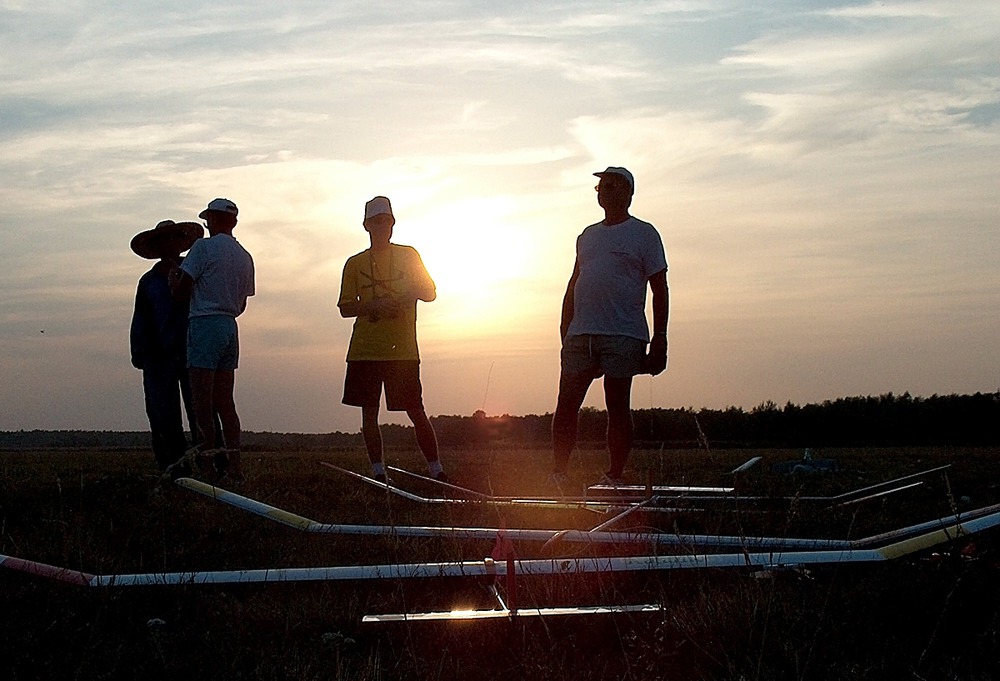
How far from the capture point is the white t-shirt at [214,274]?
7348 mm

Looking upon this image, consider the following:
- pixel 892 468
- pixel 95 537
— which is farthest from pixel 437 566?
pixel 892 468

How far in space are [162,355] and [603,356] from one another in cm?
326

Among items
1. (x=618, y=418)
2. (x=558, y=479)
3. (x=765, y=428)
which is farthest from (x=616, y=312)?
(x=765, y=428)

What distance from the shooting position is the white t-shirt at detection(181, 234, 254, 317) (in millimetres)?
7348

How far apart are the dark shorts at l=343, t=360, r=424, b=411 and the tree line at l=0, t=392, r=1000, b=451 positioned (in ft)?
34.6

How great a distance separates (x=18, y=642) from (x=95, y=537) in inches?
74.1

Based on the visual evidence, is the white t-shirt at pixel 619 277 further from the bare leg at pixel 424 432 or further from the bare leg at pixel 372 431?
the bare leg at pixel 372 431

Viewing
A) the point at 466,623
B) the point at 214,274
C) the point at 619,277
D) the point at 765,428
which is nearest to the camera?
the point at 466,623

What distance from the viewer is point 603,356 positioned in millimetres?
6844

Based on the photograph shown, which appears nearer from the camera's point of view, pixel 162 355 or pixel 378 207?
pixel 378 207

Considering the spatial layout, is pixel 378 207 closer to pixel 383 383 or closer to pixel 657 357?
pixel 383 383

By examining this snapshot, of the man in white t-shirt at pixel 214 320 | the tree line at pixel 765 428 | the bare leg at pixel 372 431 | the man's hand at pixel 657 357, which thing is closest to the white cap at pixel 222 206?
the man in white t-shirt at pixel 214 320

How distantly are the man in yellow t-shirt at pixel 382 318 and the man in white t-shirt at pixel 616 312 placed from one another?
1059mm

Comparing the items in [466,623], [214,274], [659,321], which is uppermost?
[214,274]
